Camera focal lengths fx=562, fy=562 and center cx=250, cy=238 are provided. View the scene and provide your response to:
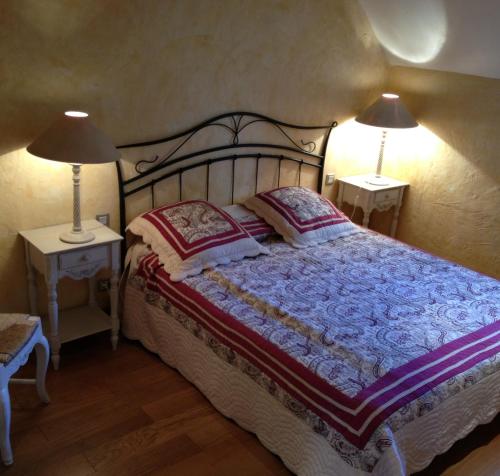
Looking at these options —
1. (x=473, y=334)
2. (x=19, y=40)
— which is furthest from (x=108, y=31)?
(x=473, y=334)

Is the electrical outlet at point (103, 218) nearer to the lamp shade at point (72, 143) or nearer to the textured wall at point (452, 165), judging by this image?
the lamp shade at point (72, 143)

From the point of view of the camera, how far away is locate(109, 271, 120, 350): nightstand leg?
3.12 meters

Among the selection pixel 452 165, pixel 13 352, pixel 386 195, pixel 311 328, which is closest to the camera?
pixel 13 352

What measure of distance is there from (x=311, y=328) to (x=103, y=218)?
1.45 m

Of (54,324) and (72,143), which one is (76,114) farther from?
(54,324)

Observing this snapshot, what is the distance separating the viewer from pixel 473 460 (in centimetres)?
259

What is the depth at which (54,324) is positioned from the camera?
9.68 feet

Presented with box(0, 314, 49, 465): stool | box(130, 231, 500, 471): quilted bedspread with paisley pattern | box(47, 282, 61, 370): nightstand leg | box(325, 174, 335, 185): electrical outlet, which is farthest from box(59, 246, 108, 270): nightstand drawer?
box(325, 174, 335, 185): electrical outlet

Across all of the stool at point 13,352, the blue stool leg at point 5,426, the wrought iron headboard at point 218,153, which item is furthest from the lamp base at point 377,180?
the blue stool leg at point 5,426

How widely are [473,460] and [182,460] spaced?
1.33 meters

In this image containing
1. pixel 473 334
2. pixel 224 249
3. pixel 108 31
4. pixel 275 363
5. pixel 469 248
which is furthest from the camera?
pixel 469 248

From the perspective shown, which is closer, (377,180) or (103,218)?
(103,218)

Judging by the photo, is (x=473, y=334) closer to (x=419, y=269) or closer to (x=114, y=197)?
(x=419, y=269)

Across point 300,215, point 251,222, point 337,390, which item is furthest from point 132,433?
point 300,215
